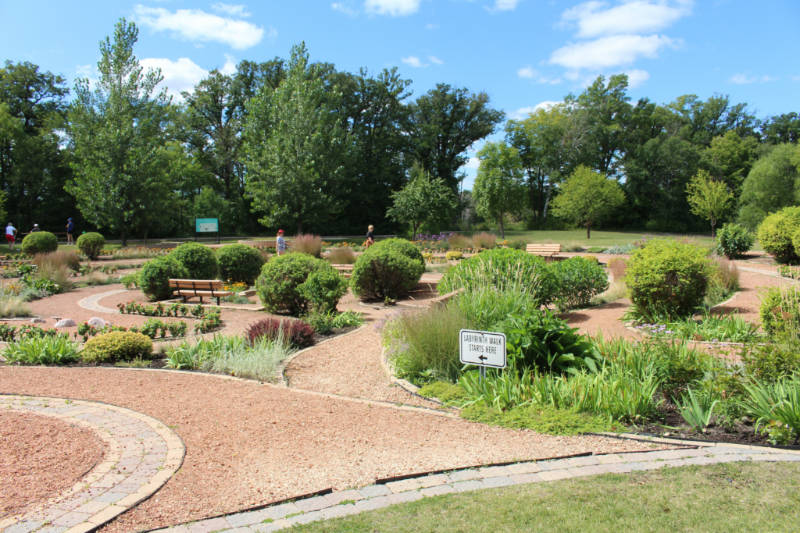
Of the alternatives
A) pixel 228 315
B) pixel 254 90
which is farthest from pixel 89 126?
pixel 228 315

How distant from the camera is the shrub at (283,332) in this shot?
297 inches

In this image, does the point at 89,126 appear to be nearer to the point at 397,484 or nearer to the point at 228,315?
the point at 228,315

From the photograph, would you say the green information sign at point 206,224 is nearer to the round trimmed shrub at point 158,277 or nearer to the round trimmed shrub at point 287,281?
the round trimmed shrub at point 158,277

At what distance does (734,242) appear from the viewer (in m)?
17.8

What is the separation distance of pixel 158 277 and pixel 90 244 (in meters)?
14.3

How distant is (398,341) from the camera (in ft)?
23.0

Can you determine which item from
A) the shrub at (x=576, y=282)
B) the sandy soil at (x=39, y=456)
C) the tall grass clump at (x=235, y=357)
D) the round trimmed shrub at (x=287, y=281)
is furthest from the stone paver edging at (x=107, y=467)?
the shrub at (x=576, y=282)

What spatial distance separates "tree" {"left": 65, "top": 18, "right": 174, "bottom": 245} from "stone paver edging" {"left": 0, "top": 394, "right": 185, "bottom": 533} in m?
27.7

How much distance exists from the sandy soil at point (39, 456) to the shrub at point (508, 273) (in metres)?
5.77

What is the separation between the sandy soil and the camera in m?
3.29

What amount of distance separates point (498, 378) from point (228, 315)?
270 inches

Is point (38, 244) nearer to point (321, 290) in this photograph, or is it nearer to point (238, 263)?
point (238, 263)

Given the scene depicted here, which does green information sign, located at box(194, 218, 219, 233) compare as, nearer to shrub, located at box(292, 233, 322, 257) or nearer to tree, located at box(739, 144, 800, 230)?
shrub, located at box(292, 233, 322, 257)

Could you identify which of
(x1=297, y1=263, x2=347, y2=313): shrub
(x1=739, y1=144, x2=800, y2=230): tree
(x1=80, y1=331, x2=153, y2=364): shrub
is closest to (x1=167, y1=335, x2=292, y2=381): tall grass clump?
(x1=80, y1=331, x2=153, y2=364): shrub
